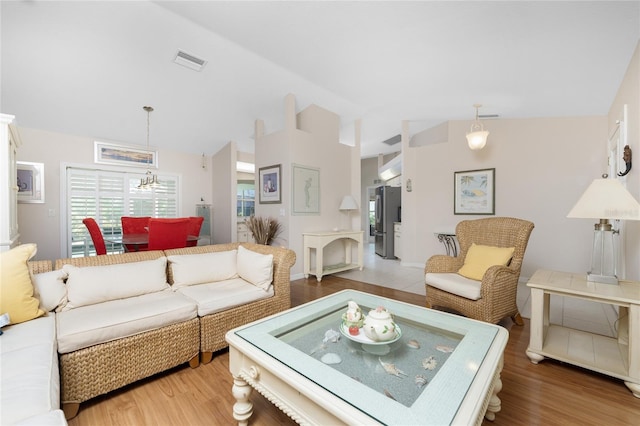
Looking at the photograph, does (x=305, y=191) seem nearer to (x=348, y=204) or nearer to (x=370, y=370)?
(x=348, y=204)

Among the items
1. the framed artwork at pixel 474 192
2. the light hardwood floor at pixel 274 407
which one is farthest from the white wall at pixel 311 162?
the light hardwood floor at pixel 274 407

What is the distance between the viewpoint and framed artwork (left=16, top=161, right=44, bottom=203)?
13.1 feet

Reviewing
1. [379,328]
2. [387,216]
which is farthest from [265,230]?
[387,216]

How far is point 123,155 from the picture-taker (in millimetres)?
4969

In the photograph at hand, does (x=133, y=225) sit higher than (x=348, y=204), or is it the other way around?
(x=348, y=204)

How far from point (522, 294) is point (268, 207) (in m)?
3.67

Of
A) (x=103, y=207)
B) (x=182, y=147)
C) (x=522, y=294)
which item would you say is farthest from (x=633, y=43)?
(x=103, y=207)

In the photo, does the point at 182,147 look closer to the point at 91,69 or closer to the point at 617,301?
the point at 91,69

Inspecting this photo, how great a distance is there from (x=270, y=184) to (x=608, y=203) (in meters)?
3.72

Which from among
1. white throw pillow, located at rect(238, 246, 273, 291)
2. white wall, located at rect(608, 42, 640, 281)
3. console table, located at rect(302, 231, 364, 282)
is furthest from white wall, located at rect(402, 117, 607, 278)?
white throw pillow, located at rect(238, 246, 273, 291)

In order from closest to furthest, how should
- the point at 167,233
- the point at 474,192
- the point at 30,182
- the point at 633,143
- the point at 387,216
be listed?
the point at 633,143 → the point at 167,233 → the point at 30,182 → the point at 474,192 → the point at 387,216

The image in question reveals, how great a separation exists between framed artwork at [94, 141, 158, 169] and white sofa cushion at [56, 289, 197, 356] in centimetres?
419

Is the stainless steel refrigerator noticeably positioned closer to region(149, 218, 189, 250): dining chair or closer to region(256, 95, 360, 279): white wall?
region(256, 95, 360, 279): white wall

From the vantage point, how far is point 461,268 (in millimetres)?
2588
